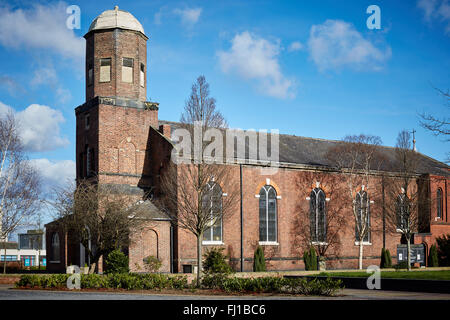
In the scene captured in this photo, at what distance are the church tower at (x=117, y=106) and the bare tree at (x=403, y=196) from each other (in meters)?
19.2

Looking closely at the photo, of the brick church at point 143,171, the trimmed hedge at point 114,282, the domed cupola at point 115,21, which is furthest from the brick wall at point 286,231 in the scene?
the domed cupola at point 115,21

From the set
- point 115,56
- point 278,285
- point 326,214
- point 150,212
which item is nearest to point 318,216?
point 326,214

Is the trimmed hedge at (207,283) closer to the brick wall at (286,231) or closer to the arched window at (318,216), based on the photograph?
the brick wall at (286,231)

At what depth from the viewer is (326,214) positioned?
135 ft

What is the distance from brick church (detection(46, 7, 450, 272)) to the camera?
34.7 metres

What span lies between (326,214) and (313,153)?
5.37m

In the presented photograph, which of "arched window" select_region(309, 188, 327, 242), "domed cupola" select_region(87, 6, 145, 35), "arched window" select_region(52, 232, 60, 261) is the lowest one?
"arched window" select_region(52, 232, 60, 261)

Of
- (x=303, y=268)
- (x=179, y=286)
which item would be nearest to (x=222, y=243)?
(x=303, y=268)

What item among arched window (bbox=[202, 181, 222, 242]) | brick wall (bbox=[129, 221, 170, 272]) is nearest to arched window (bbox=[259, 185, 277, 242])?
brick wall (bbox=[129, 221, 170, 272])

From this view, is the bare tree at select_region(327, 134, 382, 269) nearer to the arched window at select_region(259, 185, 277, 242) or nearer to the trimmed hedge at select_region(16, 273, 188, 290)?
the arched window at select_region(259, 185, 277, 242)

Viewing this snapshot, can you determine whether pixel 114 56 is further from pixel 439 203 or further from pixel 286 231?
pixel 439 203

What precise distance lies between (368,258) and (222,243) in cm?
1361

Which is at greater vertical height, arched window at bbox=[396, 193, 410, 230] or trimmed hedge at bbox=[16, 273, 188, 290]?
arched window at bbox=[396, 193, 410, 230]

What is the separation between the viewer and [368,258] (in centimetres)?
4262
